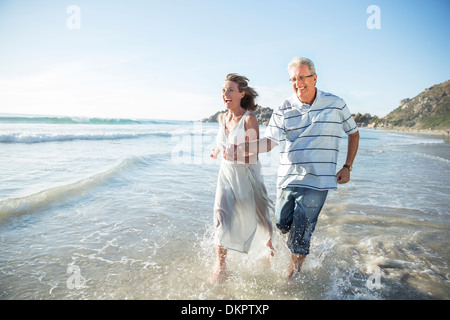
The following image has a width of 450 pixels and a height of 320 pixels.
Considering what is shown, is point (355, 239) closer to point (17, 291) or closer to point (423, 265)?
point (423, 265)

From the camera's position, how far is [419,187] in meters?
8.44

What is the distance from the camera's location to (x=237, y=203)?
344 cm

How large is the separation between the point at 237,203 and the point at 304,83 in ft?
5.26

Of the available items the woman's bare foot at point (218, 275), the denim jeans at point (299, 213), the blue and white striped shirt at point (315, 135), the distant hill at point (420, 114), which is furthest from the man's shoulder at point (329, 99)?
the distant hill at point (420, 114)

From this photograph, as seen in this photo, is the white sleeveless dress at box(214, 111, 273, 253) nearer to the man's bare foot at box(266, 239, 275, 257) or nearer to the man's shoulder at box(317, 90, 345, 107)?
the man's bare foot at box(266, 239, 275, 257)

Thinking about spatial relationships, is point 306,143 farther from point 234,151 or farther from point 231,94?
point 231,94

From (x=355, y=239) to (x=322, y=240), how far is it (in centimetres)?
57

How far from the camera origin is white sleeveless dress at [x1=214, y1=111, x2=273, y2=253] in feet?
11.1

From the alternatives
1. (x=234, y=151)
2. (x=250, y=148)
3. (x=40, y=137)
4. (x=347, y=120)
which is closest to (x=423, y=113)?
(x=40, y=137)

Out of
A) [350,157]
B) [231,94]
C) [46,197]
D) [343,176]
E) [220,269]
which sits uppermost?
[231,94]

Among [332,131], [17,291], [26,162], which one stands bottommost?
[17,291]

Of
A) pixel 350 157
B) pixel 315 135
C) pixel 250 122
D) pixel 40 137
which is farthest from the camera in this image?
pixel 40 137

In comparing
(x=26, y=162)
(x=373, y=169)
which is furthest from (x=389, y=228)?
(x=26, y=162)

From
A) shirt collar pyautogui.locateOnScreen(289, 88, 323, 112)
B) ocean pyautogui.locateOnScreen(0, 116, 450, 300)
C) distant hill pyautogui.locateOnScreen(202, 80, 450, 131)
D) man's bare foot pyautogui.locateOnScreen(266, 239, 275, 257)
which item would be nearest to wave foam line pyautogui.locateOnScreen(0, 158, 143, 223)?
ocean pyautogui.locateOnScreen(0, 116, 450, 300)
